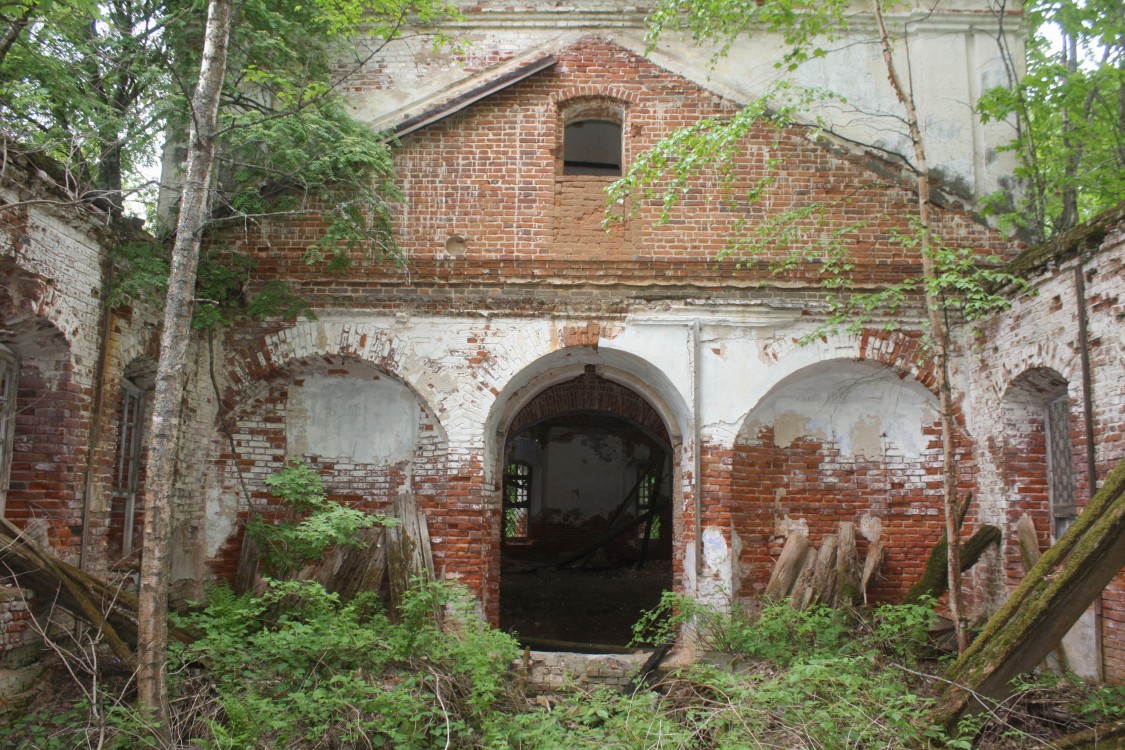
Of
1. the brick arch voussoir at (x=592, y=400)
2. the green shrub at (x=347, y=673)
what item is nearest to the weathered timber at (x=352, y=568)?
the green shrub at (x=347, y=673)

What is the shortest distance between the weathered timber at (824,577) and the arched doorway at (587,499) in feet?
16.0

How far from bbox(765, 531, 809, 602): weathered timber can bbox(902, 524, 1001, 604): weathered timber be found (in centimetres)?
105

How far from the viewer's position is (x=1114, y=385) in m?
6.56

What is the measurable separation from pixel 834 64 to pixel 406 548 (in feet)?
23.2

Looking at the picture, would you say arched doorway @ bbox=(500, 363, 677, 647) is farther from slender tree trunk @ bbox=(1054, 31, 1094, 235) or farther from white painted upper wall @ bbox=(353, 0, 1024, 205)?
slender tree trunk @ bbox=(1054, 31, 1094, 235)

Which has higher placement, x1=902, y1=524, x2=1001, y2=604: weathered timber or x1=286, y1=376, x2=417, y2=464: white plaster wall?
x1=286, y1=376, x2=417, y2=464: white plaster wall

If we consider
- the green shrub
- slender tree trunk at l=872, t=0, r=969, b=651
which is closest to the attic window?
slender tree trunk at l=872, t=0, r=969, b=651

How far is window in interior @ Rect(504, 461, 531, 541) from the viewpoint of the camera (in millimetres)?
18109

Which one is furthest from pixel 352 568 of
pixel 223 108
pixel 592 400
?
pixel 592 400

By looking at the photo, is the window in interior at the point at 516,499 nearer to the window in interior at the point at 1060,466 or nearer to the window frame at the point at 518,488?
the window frame at the point at 518,488

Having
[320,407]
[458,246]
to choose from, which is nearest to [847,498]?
[458,246]

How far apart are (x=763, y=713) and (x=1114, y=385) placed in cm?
365

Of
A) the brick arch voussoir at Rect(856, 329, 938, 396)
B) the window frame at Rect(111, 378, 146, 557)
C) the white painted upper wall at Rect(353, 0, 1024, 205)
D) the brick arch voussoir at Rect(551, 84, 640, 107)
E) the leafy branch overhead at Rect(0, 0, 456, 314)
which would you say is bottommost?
the window frame at Rect(111, 378, 146, 557)

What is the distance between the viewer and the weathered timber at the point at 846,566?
8.40 meters
